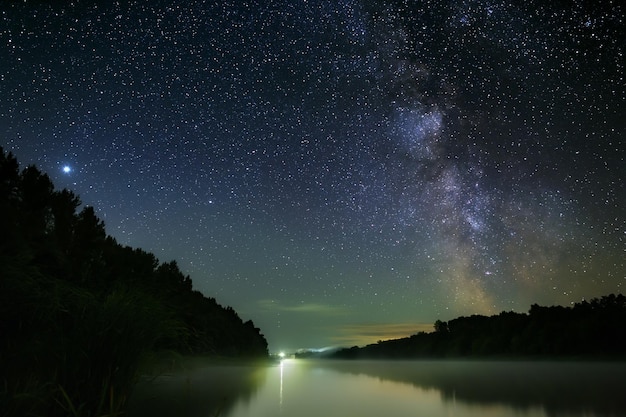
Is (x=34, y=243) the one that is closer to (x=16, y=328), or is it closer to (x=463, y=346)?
(x=16, y=328)

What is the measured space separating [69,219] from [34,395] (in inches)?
1265

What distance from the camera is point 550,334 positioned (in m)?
76.2

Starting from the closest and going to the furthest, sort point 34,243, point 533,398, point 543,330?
point 533,398
point 34,243
point 543,330

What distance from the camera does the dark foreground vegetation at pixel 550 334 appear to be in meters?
67.6

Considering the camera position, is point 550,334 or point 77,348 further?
point 550,334

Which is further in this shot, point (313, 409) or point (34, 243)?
point (34, 243)

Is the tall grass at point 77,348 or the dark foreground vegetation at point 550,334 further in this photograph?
the dark foreground vegetation at point 550,334

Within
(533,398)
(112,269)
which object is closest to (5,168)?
(112,269)

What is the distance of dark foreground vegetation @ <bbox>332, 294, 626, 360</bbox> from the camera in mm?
67625

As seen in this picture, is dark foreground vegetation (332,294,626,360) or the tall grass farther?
dark foreground vegetation (332,294,626,360)

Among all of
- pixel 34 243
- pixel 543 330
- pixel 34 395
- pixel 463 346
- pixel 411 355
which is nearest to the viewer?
pixel 34 395

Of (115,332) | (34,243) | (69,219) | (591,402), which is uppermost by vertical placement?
(69,219)

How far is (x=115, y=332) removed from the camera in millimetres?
5477

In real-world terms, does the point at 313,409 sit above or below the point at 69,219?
below
